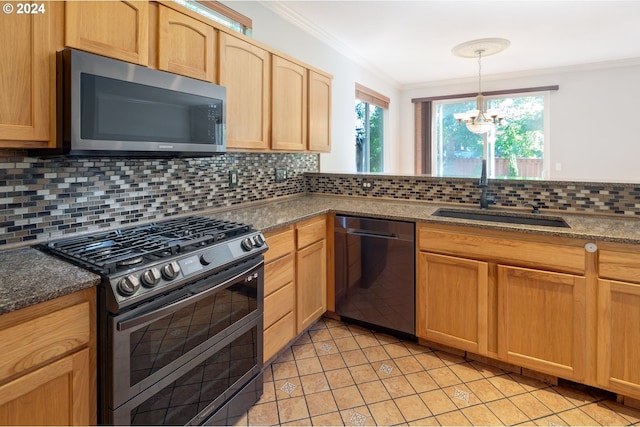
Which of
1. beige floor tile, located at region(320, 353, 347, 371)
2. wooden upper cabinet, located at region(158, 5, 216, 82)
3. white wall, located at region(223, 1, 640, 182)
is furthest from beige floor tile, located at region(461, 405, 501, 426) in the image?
white wall, located at region(223, 1, 640, 182)

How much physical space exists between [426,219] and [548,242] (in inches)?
25.7

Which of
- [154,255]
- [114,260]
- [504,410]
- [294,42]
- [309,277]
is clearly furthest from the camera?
[294,42]

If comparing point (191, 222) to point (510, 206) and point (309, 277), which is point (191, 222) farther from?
point (510, 206)

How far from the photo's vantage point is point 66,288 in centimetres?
107

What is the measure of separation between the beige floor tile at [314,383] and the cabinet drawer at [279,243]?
0.71 m

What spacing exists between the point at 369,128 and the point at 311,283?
3242 millimetres

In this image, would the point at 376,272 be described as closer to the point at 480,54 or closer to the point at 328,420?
the point at 328,420

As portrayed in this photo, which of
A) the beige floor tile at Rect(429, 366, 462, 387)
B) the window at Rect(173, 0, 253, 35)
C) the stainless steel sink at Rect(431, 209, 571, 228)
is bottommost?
the beige floor tile at Rect(429, 366, 462, 387)

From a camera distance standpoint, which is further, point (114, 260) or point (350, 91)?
point (350, 91)

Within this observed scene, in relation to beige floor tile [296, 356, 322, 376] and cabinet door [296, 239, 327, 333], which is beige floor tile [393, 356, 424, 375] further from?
cabinet door [296, 239, 327, 333]

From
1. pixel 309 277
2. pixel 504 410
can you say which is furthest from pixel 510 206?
pixel 309 277

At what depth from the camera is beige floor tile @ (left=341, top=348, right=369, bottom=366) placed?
2.21 m

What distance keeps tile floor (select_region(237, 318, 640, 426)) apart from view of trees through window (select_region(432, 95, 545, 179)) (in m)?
3.49

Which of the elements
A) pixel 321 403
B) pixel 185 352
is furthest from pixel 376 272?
pixel 185 352
